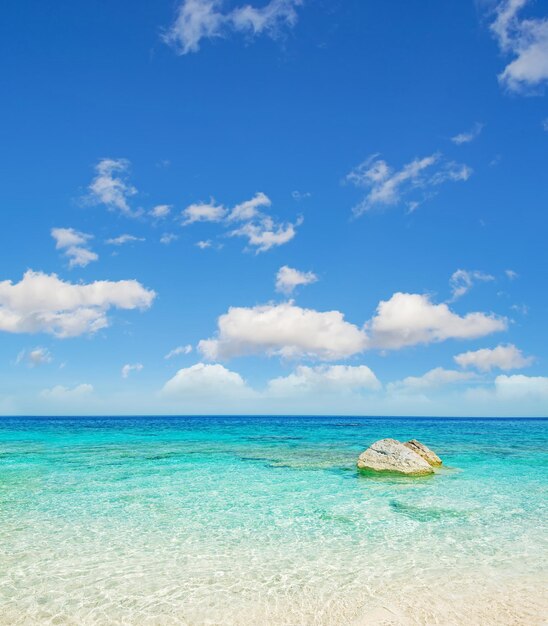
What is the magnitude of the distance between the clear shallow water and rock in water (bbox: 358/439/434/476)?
1.24 m

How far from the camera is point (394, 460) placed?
21.6 meters

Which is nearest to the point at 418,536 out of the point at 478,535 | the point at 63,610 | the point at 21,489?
the point at 478,535

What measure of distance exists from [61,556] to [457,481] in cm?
1668

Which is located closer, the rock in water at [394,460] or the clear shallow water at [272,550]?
the clear shallow water at [272,550]

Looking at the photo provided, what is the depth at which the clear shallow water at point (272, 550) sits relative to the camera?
25.0ft

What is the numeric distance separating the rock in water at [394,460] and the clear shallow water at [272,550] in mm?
1238

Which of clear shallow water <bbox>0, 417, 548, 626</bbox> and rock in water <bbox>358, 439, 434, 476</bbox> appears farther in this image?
rock in water <bbox>358, 439, 434, 476</bbox>

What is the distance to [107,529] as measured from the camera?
1204cm

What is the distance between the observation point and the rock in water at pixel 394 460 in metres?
21.1

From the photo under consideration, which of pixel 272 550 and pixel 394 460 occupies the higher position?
pixel 394 460

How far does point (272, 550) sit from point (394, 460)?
12938mm

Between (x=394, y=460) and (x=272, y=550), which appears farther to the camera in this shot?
(x=394, y=460)

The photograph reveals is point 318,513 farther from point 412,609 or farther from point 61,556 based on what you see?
point 61,556

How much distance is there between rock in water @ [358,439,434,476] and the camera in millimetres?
21062
